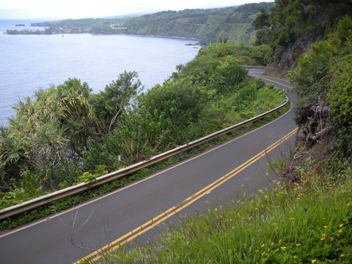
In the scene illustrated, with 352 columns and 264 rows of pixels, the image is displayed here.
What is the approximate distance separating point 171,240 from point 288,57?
161ft

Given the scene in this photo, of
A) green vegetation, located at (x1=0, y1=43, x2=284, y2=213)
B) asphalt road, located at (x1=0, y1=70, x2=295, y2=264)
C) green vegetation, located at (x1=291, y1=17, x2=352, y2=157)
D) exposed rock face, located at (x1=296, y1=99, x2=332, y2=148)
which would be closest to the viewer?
asphalt road, located at (x1=0, y1=70, x2=295, y2=264)

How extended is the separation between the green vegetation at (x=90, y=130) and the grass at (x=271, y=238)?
648cm

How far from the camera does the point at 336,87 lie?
1092 centimetres

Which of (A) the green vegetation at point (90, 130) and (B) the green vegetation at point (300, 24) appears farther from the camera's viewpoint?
(B) the green vegetation at point (300, 24)

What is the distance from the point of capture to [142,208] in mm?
10367

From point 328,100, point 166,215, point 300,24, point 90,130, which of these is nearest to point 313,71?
point 328,100

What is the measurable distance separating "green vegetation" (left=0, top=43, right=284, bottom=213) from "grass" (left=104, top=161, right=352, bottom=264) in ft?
21.3

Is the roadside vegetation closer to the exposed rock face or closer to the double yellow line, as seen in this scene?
the exposed rock face

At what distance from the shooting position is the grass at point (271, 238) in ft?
14.7

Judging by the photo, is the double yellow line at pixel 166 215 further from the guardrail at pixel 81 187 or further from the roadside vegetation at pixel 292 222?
the guardrail at pixel 81 187

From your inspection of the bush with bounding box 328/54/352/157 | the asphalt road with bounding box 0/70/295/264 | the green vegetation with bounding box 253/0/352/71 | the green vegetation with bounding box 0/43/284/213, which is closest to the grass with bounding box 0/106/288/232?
the asphalt road with bounding box 0/70/295/264

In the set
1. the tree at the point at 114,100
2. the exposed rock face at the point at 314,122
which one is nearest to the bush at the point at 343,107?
the exposed rock face at the point at 314,122

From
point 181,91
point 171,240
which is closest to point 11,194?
point 171,240

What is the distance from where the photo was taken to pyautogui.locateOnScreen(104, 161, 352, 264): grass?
177 inches
